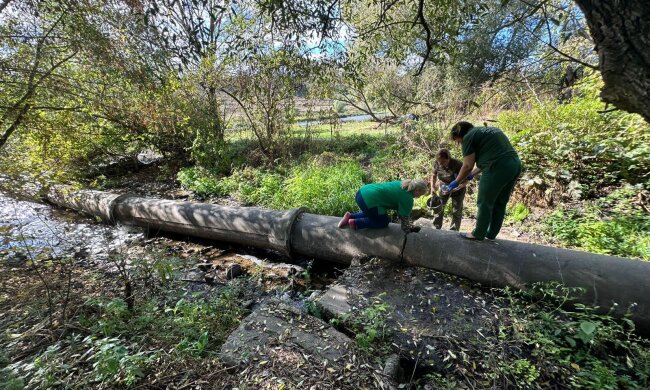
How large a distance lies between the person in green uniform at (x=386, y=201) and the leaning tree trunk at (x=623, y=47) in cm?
215

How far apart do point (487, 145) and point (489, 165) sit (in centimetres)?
21

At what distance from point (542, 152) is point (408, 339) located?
4636 millimetres

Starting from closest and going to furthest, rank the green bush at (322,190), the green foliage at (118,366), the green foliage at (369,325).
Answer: the green foliage at (118,366), the green foliage at (369,325), the green bush at (322,190)

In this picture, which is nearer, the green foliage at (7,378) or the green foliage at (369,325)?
the green foliage at (7,378)

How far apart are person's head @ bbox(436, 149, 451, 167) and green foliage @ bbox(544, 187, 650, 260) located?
6.10 ft

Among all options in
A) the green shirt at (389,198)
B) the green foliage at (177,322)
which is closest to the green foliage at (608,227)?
the green shirt at (389,198)

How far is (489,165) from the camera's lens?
3.15 metres

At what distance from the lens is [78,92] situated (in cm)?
485

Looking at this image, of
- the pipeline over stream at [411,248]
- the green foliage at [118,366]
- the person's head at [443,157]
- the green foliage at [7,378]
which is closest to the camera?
the green foliage at [7,378]

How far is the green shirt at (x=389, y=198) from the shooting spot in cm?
363

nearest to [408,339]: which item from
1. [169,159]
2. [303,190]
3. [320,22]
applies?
[320,22]

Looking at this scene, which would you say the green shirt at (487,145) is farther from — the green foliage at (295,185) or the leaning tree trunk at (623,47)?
the green foliage at (295,185)

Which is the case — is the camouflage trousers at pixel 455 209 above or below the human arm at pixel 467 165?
below

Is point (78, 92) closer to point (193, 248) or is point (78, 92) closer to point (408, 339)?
point (193, 248)
